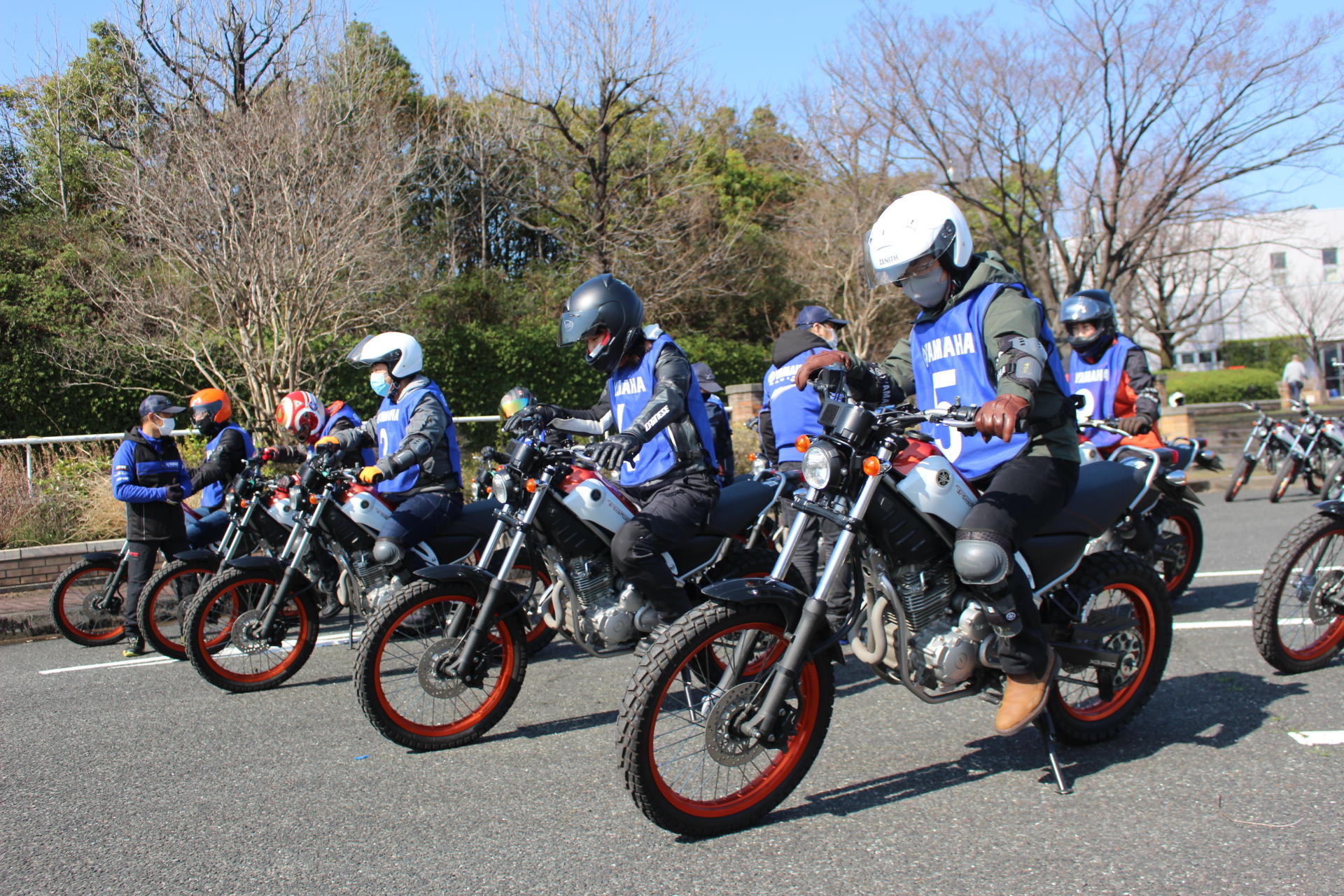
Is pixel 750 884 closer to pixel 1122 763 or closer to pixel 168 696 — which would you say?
pixel 1122 763

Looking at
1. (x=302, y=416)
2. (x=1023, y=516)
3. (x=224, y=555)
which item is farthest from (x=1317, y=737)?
(x=302, y=416)

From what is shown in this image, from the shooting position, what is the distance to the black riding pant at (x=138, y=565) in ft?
24.2

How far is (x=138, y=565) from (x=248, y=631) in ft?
6.74

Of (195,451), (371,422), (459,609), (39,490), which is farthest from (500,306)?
(459,609)

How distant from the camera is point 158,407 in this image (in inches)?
311

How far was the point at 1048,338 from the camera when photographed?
3809mm

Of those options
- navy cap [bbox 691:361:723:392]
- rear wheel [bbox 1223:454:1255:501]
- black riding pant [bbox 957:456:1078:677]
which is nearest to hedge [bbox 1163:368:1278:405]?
rear wheel [bbox 1223:454:1255:501]

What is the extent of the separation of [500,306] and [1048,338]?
894 inches

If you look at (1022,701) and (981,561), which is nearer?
(981,561)

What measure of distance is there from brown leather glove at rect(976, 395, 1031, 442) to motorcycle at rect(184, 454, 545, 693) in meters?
3.38

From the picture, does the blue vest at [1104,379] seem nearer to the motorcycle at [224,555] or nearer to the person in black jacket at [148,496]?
the motorcycle at [224,555]

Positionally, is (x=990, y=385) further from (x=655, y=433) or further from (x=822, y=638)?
(x=655, y=433)

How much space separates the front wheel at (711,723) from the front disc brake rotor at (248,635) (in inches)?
136

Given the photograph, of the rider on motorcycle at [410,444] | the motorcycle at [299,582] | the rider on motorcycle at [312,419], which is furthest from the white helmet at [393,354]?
the rider on motorcycle at [312,419]
